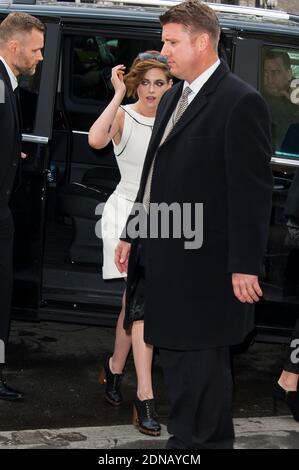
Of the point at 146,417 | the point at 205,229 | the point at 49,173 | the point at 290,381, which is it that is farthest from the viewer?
the point at 49,173

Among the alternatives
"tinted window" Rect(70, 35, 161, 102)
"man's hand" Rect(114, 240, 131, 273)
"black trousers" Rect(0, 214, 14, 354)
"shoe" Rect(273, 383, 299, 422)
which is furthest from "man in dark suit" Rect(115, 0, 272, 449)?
"tinted window" Rect(70, 35, 161, 102)

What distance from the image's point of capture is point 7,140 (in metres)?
4.71

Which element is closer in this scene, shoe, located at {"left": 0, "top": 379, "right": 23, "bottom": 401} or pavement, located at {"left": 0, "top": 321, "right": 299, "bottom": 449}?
pavement, located at {"left": 0, "top": 321, "right": 299, "bottom": 449}

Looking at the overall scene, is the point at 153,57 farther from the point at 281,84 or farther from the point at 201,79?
the point at 201,79

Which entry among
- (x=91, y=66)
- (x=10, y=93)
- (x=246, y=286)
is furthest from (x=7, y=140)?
(x=91, y=66)

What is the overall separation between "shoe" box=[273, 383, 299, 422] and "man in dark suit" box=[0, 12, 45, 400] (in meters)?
1.33

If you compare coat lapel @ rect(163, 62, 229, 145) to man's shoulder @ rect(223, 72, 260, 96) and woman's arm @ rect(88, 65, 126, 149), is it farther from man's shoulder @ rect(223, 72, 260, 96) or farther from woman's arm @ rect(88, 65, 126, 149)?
woman's arm @ rect(88, 65, 126, 149)

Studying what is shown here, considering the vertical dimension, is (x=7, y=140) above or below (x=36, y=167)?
above

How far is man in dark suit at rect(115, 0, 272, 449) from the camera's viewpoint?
3.44m

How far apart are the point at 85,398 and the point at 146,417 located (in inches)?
22.5

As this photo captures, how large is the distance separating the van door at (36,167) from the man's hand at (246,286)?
70.9 inches

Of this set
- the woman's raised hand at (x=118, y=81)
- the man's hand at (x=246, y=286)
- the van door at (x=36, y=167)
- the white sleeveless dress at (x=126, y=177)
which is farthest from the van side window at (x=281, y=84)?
the man's hand at (x=246, y=286)

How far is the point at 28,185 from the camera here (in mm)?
5023

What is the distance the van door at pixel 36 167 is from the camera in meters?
5.02
